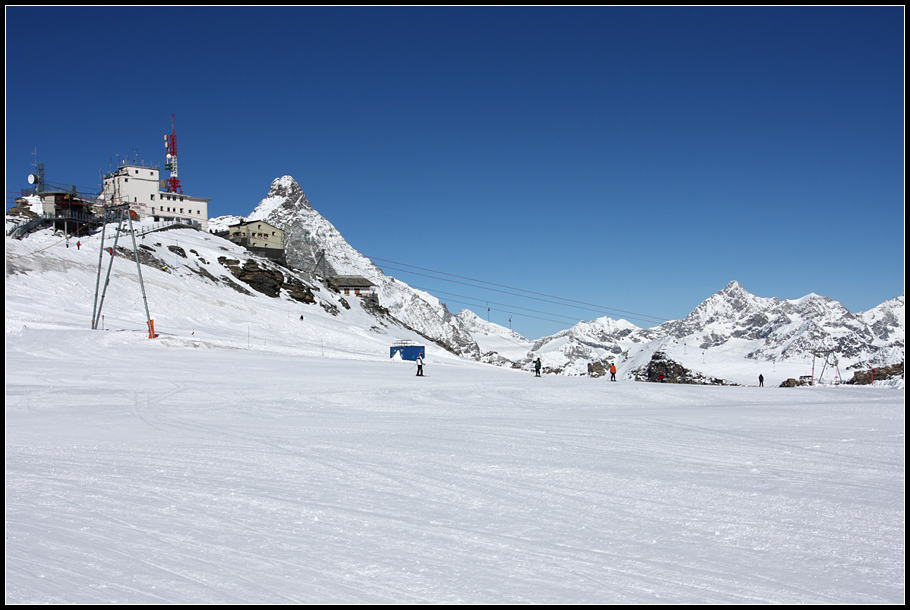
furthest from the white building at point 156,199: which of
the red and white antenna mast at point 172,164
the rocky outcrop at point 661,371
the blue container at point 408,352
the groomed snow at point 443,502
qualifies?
the groomed snow at point 443,502

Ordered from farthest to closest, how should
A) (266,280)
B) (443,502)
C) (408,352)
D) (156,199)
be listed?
1. (156,199)
2. (266,280)
3. (408,352)
4. (443,502)

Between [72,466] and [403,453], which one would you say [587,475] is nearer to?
[403,453]

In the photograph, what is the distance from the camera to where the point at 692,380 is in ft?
283

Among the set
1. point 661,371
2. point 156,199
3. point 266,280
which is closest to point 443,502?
point 266,280

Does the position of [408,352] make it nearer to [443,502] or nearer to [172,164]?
[443,502]

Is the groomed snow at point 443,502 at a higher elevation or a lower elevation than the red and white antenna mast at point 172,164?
lower

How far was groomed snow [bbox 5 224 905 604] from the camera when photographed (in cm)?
557

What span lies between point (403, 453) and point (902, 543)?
7.93 metres

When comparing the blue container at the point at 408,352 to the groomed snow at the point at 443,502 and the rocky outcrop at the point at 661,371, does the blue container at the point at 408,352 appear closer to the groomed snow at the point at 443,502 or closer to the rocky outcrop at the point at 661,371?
the groomed snow at the point at 443,502

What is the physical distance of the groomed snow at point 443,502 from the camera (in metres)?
5.57

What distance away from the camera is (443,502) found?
811 cm

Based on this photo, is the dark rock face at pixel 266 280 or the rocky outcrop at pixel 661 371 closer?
the dark rock face at pixel 266 280

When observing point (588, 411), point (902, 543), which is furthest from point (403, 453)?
point (588, 411)

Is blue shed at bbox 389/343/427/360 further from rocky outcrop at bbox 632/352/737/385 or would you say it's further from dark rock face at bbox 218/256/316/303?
rocky outcrop at bbox 632/352/737/385
